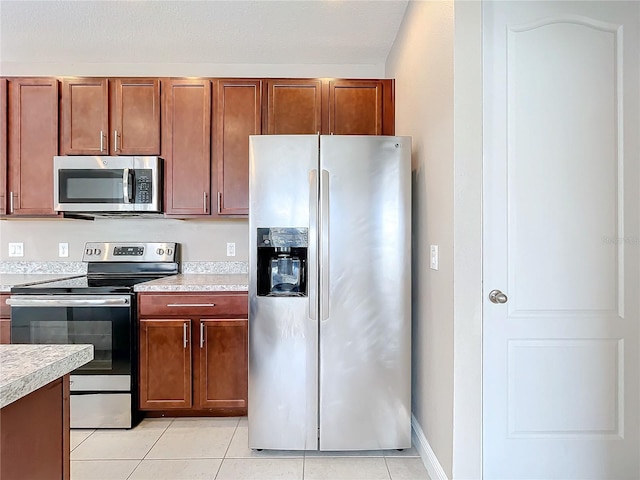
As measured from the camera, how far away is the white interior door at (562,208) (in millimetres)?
1752

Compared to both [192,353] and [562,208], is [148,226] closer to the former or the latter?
[192,353]

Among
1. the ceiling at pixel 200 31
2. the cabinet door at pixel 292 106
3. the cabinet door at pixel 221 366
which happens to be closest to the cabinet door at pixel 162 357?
the cabinet door at pixel 221 366

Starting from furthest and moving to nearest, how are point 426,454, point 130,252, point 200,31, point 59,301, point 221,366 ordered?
point 130,252
point 200,31
point 221,366
point 59,301
point 426,454

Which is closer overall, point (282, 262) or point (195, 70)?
point (282, 262)

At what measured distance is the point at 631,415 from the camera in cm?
177

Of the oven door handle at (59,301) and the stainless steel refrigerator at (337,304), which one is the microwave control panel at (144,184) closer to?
the oven door handle at (59,301)

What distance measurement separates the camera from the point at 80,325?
8.32 ft

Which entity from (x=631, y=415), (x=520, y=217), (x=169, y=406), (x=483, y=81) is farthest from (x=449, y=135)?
(x=169, y=406)

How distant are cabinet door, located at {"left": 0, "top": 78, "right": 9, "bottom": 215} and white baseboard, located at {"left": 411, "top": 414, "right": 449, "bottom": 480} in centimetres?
318

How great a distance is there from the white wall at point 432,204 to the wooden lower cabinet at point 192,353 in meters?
1.14

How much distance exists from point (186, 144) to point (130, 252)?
3.25 feet

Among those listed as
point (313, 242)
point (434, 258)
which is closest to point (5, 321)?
point (313, 242)

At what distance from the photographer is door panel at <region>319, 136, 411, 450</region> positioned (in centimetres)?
219

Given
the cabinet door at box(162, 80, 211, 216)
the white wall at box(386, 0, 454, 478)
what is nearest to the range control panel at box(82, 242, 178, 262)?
the cabinet door at box(162, 80, 211, 216)
